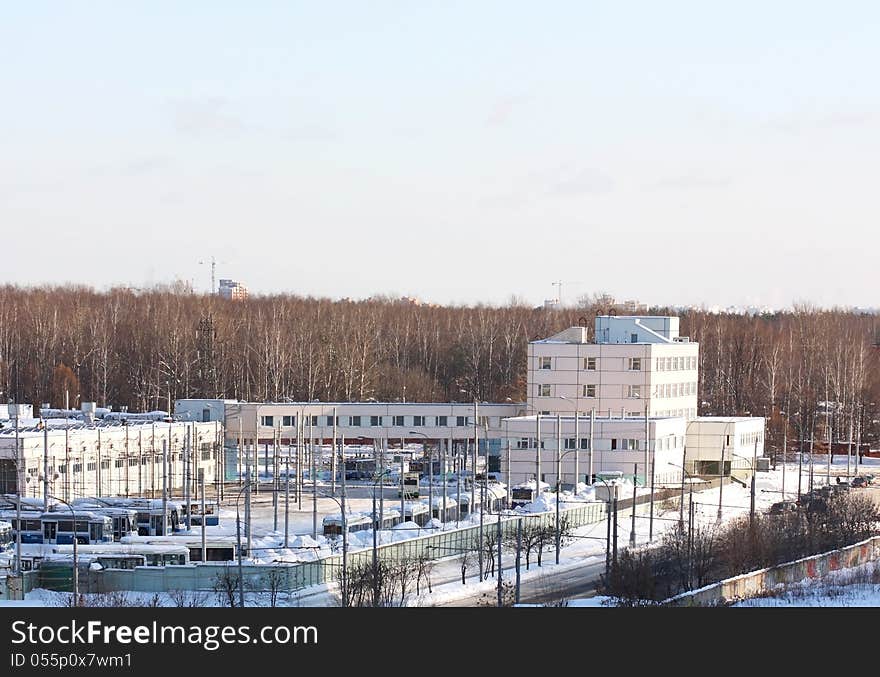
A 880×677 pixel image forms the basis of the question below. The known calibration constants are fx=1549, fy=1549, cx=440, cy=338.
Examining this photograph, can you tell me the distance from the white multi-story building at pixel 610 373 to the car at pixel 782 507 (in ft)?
40.7

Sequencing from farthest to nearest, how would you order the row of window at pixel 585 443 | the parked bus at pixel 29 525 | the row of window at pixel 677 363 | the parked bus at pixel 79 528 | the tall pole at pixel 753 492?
1. the row of window at pixel 677 363
2. the row of window at pixel 585 443
3. the parked bus at pixel 29 525
4. the parked bus at pixel 79 528
5. the tall pole at pixel 753 492

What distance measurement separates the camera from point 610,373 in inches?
2520

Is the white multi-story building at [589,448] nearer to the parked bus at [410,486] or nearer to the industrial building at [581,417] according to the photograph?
the industrial building at [581,417]

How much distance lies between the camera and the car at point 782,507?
48.0 metres

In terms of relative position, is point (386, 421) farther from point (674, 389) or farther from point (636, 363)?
point (674, 389)

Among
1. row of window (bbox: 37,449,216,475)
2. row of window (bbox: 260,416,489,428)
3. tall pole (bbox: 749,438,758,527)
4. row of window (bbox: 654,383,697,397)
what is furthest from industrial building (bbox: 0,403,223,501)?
row of window (bbox: 654,383,697,397)

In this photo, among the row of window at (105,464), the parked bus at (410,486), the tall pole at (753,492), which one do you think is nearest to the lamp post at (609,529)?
the tall pole at (753,492)

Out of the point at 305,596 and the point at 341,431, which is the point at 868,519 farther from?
the point at 341,431

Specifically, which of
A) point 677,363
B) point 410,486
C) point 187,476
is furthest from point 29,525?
point 677,363

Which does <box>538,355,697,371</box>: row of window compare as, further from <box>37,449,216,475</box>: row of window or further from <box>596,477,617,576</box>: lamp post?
<box>37,449,216,475</box>: row of window

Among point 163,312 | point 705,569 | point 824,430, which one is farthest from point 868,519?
point 163,312

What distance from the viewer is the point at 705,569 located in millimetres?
35344

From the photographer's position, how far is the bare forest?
273 feet

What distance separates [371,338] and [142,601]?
64.2 metres
